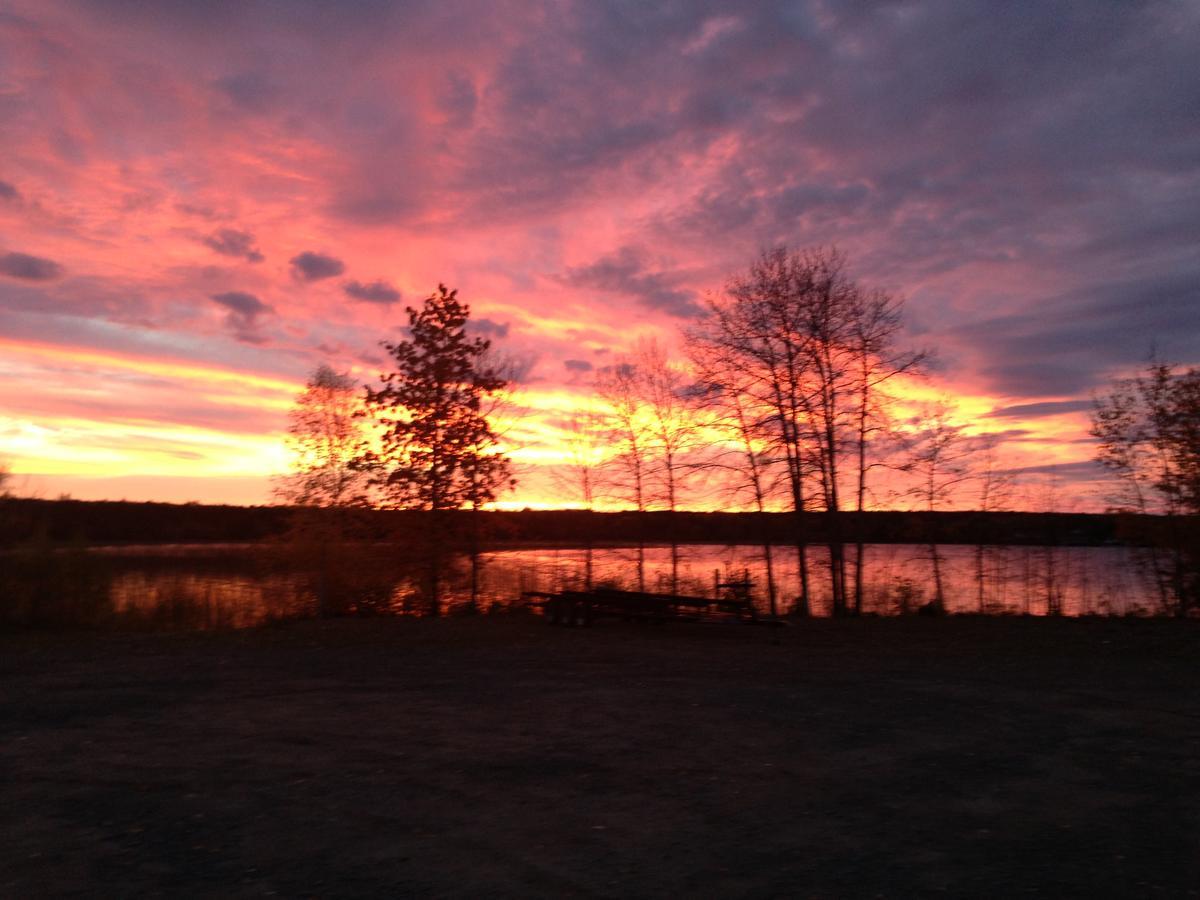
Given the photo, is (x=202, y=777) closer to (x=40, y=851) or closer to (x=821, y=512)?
(x=40, y=851)

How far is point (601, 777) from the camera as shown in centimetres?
703

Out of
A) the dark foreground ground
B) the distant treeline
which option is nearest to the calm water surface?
the distant treeline

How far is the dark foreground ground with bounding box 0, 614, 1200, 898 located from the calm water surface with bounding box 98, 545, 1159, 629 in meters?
8.71

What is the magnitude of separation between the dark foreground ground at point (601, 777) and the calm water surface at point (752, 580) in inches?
343

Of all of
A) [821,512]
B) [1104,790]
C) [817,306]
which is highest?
[817,306]

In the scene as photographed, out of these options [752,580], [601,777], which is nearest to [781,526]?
[752,580]

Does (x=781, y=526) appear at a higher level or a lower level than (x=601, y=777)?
higher

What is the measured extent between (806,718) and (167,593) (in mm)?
19907

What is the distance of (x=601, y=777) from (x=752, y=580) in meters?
15.6

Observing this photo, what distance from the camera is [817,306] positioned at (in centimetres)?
2050

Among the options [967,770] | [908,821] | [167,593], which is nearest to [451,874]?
[908,821]

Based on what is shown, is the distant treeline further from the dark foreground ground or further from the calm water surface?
the dark foreground ground

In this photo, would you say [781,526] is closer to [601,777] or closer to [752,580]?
[752,580]

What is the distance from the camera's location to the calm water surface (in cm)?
2212
